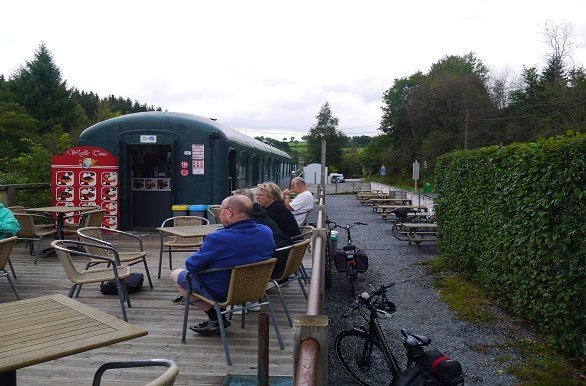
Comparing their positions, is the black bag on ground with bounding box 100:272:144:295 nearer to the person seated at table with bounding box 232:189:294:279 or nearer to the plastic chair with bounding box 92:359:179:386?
the person seated at table with bounding box 232:189:294:279

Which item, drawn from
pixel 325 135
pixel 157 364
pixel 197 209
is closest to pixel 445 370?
pixel 157 364

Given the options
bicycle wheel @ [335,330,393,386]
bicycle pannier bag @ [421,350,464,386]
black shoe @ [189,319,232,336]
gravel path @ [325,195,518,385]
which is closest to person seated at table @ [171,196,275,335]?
black shoe @ [189,319,232,336]

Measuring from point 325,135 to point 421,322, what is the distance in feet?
233

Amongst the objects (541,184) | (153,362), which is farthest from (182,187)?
(153,362)

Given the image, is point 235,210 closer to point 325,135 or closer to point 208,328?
point 208,328

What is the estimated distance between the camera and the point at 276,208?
5918mm

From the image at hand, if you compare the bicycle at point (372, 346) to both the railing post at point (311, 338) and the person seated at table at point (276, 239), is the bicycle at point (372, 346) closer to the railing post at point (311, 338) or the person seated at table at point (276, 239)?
the person seated at table at point (276, 239)

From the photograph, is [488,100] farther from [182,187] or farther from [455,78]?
[182,187]

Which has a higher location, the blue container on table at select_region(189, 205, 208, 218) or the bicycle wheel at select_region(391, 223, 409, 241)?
the blue container on table at select_region(189, 205, 208, 218)

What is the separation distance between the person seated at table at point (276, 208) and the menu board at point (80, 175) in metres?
5.67

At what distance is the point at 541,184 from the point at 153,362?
16.0 feet

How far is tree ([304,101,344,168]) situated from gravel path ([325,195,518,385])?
204 feet

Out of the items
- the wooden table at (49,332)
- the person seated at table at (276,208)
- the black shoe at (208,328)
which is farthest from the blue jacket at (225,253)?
the person seated at table at (276,208)

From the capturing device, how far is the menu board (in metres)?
10.6
